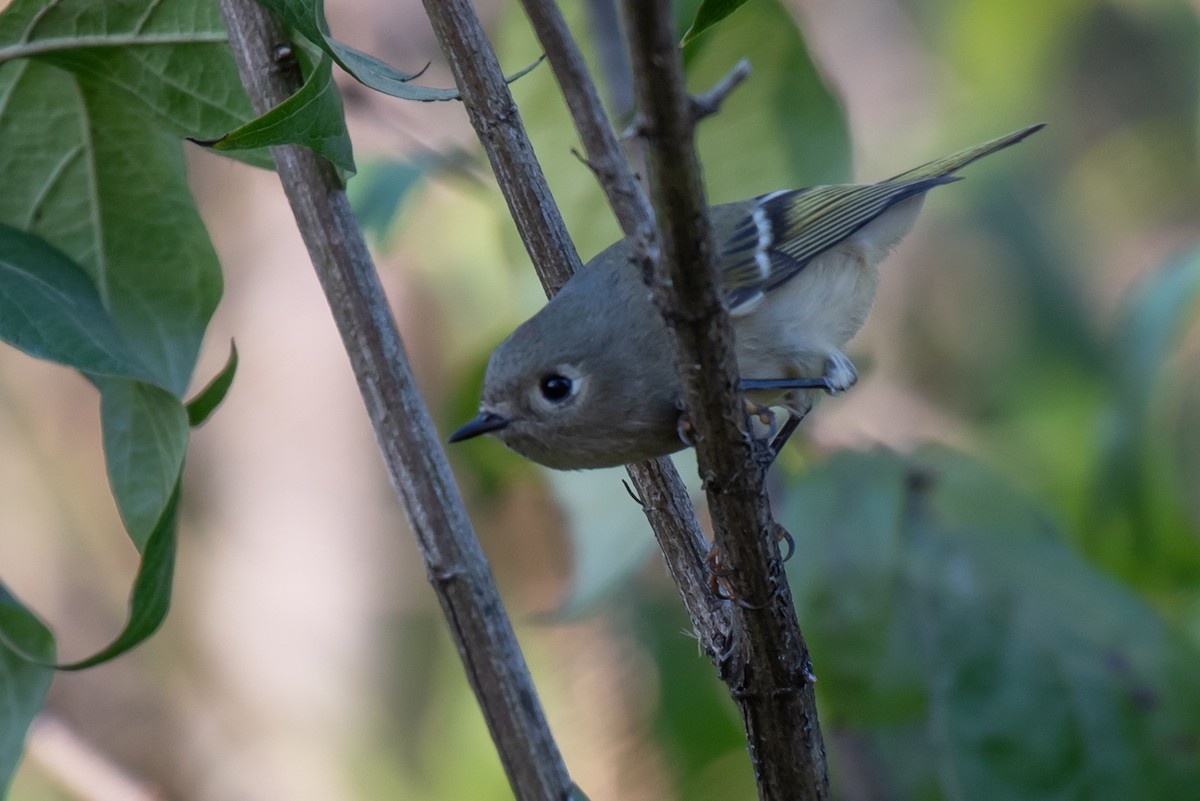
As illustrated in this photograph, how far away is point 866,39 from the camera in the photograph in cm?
557

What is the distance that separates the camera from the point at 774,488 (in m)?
2.22

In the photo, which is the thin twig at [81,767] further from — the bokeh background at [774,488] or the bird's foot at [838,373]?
the bird's foot at [838,373]

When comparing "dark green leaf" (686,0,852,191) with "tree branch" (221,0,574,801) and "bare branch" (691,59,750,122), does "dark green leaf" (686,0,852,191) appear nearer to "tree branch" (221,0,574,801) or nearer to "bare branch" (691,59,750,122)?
"tree branch" (221,0,574,801)

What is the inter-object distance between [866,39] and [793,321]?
4.53 m

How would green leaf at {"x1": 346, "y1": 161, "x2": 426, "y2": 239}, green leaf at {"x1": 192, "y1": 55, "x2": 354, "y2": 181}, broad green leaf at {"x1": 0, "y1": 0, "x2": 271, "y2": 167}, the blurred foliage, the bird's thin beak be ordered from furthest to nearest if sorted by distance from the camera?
green leaf at {"x1": 346, "y1": 161, "x2": 426, "y2": 239}
the blurred foliage
the bird's thin beak
broad green leaf at {"x1": 0, "y1": 0, "x2": 271, "y2": 167}
green leaf at {"x1": 192, "y1": 55, "x2": 354, "y2": 181}

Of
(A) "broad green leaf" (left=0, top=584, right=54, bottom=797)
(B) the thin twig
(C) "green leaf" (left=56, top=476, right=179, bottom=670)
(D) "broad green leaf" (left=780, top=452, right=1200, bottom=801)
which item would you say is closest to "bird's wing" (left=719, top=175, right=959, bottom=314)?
(D) "broad green leaf" (left=780, top=452, right=1200, bottom=801)

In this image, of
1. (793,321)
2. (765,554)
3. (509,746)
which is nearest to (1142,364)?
(793,321)

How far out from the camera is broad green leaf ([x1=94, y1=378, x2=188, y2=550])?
1.18m

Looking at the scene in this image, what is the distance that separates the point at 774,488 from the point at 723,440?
1345 millimetres

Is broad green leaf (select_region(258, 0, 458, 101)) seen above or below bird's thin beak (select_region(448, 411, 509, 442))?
above

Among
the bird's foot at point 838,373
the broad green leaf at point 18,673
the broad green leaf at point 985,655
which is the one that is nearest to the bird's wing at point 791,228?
the bird's foot at point 838,373

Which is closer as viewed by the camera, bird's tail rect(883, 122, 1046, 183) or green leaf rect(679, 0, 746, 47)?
green leaf rect(679, 0, 746, 47)

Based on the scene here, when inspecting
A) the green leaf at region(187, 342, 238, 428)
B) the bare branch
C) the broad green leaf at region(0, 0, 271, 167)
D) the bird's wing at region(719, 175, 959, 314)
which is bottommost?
the bare branch

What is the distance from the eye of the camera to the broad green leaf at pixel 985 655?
1817mm
